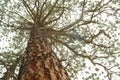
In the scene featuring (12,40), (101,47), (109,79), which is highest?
(12,40)

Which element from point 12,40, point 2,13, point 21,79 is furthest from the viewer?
point 12,40

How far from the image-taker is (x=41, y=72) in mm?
3711

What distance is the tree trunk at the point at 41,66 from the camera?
3.65 m

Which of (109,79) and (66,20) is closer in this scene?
(109,79)

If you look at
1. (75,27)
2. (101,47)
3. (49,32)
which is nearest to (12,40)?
(49,32)

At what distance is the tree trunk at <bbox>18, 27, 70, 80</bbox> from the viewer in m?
3.65

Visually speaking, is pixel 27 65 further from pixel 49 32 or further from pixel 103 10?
pixel 103 10

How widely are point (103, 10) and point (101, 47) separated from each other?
3.30 feet

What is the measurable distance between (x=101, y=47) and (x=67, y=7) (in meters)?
1.44

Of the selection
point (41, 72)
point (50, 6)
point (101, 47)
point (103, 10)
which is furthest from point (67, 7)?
point (41, 72)

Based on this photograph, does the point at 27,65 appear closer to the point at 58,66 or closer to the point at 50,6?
the point at 58,66

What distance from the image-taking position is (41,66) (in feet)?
13.1

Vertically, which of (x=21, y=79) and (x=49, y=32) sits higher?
(x=49, y=32)

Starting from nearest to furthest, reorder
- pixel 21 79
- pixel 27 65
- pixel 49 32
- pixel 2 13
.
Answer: pixel 21 79
pixel 27 65
pixel 49 32
pixel 2 13
